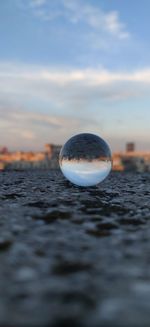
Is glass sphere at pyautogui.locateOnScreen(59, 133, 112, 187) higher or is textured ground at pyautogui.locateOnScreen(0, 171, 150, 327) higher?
glass sphere at pyautogui.locateOnScreen(59, 133, 112, 187)

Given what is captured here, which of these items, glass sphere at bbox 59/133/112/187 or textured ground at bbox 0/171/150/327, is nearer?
textured ground at bbox 0/171/150/327

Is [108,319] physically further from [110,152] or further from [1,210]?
[110,152]

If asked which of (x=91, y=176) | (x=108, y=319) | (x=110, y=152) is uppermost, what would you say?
(x=110, y=152)

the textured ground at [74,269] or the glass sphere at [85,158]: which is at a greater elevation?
the glass sphere at [85,158]

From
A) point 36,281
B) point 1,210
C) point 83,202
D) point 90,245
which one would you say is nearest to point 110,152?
point 83,202
